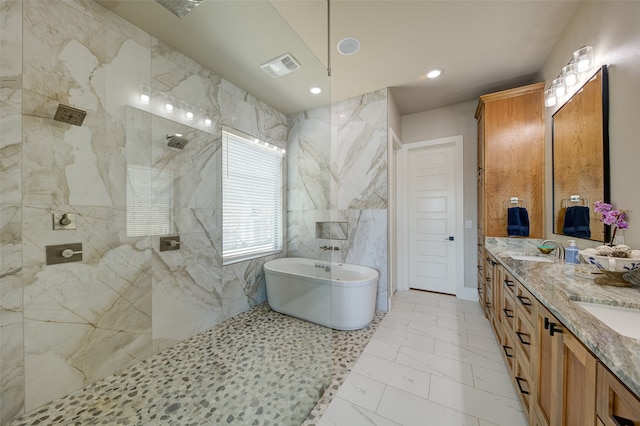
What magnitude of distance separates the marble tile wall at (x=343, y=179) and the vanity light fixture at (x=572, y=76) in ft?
4.97

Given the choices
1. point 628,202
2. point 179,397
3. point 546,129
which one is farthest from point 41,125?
point 546,129

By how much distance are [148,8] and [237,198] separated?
177cm

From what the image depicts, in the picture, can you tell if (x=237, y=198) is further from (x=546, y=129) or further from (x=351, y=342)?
(x=546, y=129)

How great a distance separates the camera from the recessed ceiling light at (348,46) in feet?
6.80

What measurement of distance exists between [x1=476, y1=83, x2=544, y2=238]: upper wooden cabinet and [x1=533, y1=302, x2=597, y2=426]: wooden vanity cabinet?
1740 mm

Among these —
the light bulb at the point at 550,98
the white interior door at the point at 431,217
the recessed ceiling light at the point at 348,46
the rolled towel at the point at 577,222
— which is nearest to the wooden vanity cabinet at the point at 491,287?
the rolled towel at the point at 577,222

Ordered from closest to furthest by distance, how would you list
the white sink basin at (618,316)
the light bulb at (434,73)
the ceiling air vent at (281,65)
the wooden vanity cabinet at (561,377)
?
the wooden vanity cabinet at (561,377), the white sink basin at (618,316), the ceiling air vent at (281,65), the light bulb at (434,73)

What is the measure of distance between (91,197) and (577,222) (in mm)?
3625

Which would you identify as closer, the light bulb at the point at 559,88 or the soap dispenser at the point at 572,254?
the soap dispenser at the point at 572,254

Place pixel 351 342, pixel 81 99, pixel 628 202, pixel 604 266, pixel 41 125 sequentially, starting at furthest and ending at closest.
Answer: pixel 351 342, pixel 81 99, pixel 41 125, pixel 628 202, pixel 604 266

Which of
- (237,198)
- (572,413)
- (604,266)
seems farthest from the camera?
(237,198)

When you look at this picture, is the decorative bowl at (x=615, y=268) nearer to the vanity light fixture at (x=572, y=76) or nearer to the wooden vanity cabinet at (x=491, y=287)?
the wooden vanity cabinet at (x=491, y=287)

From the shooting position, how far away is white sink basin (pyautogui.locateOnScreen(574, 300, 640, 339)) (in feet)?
2.83

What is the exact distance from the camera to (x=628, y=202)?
1.28 metres
